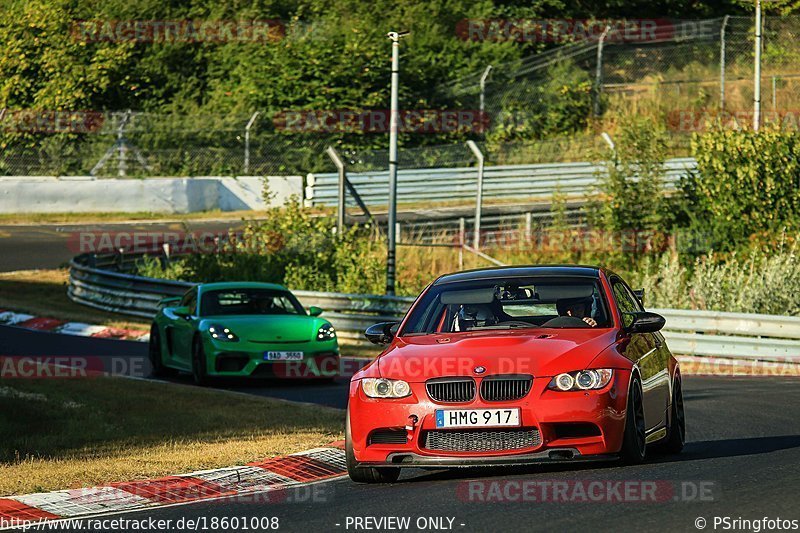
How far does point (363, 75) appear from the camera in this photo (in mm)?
50062

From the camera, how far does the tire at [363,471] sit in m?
9.78

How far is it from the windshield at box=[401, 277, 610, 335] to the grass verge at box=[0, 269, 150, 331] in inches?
679

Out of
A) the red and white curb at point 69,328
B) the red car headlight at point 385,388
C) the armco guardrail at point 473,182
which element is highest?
the armco guardrail at point 473,182

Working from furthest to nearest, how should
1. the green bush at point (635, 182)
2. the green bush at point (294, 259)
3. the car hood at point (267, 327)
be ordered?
the green bush at point (635, 182)
the green bush at point (294, 259)
the car hood at point (267, 327)

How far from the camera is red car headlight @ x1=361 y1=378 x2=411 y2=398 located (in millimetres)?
9547

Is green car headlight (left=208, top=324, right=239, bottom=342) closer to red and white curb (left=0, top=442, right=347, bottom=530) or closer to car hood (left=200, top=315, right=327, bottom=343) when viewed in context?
car hood (left=200, top=315, right=327, bottom=343)

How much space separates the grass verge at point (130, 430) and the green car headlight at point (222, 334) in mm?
963

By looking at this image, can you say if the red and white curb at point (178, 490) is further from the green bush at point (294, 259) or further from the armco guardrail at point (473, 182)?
the armco guardrail at point (473, 182)

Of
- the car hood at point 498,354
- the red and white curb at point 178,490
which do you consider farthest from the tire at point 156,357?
the car hood at point 498,354

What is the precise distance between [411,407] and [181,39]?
153 feet

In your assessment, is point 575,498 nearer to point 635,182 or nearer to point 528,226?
point 635,182

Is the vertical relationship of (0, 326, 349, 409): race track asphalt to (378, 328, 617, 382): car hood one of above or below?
below

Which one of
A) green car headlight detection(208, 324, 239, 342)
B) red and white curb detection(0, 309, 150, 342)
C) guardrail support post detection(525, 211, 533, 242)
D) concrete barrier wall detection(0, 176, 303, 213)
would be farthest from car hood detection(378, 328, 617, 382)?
concrete barrier wall detection(0, 176, 303, 213)

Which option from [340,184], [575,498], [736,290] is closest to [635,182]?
[340,184]
